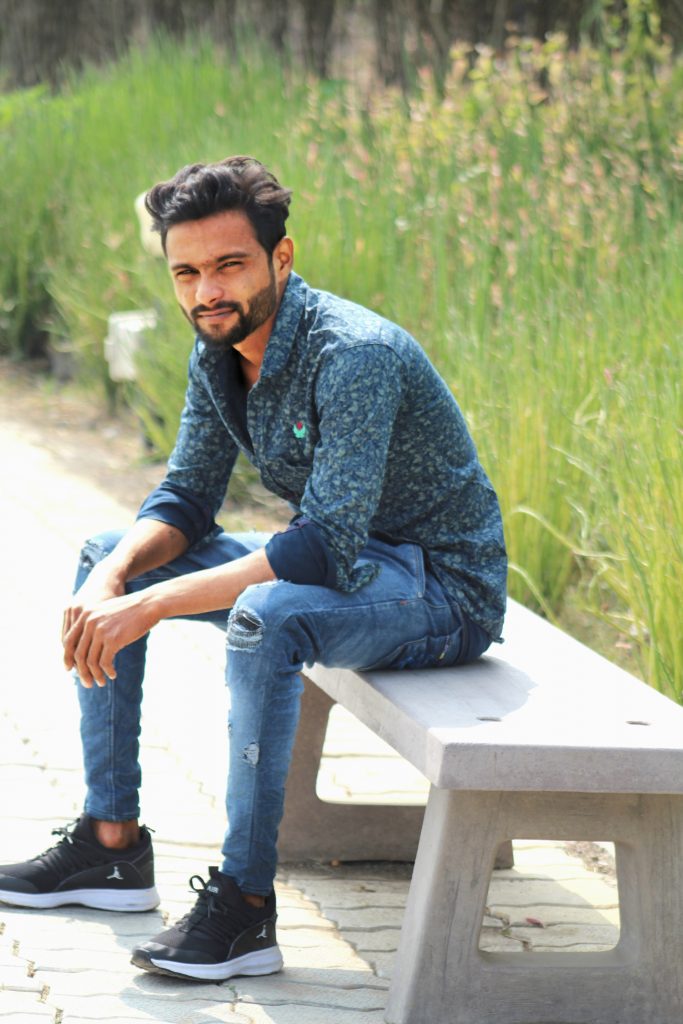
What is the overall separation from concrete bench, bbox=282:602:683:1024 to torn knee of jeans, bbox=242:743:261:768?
21 cm

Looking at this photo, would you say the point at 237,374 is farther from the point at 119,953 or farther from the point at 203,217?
the point at 119,953

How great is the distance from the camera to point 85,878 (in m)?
2.89

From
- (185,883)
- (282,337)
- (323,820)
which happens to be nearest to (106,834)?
(185,883)

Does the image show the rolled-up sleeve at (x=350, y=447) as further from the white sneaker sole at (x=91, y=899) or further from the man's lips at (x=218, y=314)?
the white sneaker sole at (x=91, y=899)

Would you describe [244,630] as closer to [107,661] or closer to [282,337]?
[107,661]

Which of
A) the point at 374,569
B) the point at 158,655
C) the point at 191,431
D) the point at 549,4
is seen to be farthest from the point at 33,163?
the point at 374,569

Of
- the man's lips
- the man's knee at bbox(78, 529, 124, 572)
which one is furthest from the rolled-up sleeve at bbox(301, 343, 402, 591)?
the man's knee at bbox(78, 529, 124, 572)

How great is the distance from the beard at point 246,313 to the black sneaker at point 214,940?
908mm

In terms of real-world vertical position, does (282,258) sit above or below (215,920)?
above

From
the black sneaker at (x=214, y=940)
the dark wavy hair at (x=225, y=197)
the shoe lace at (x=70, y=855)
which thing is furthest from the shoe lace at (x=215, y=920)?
the dark wavy hair at (x=225, y=197)

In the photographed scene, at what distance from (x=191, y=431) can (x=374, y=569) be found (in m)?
0.57

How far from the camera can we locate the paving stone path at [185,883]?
254 cm

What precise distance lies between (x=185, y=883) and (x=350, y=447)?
0.99m

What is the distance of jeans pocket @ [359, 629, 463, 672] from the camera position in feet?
8.80
